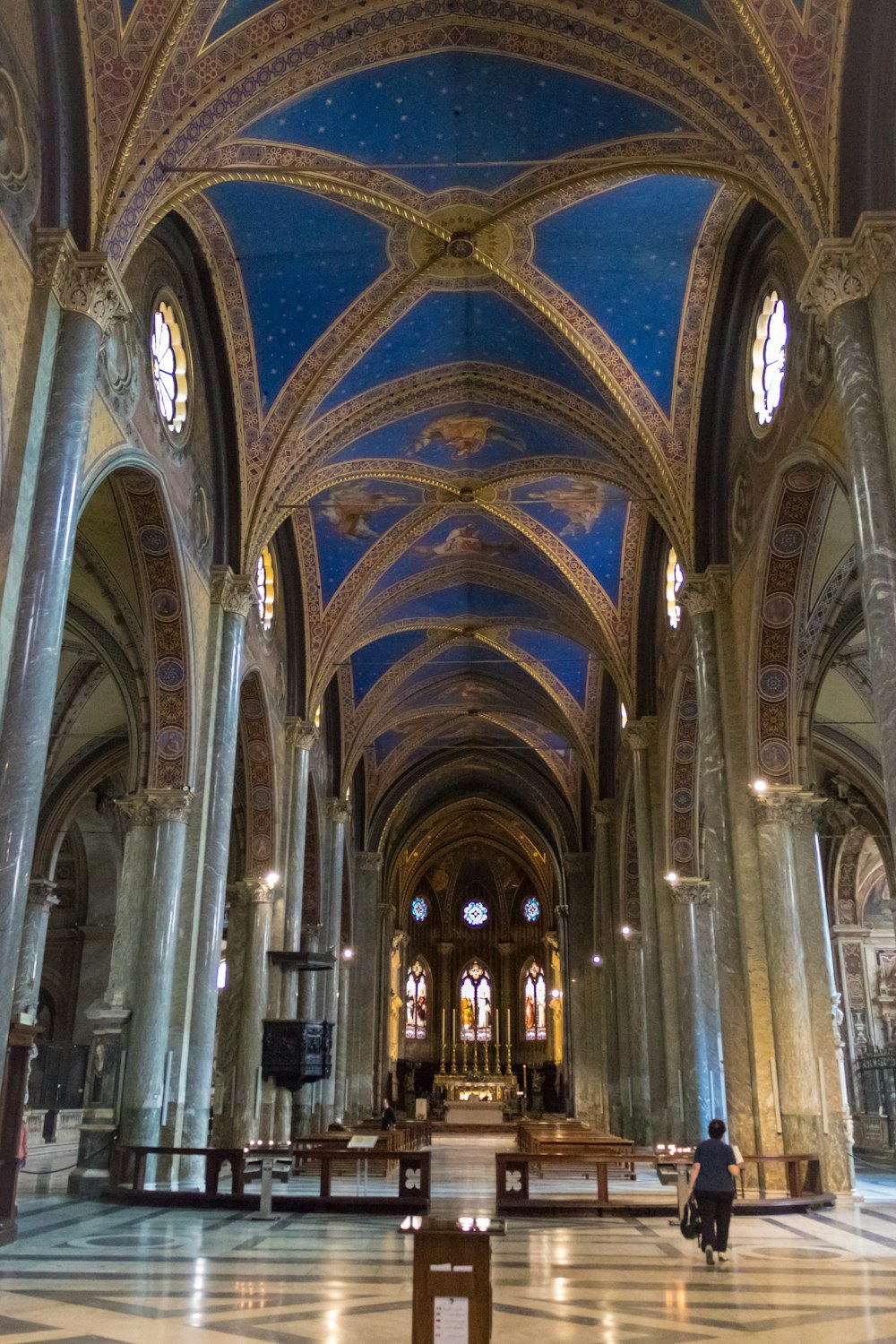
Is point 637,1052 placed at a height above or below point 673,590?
below

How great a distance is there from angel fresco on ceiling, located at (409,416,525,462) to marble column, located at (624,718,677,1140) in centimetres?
660

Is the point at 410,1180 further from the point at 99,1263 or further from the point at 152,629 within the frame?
the point at 152,629

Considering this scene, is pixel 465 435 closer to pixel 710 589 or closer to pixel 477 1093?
pixel 710 589

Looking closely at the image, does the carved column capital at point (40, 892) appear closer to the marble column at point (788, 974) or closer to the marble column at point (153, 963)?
the marble column at point (153, 963)

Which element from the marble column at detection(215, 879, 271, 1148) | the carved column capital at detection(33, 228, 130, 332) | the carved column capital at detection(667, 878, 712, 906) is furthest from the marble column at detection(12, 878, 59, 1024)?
the carved column capital at detection(33, 228, 130, 332)

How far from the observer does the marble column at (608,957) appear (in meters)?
29.4

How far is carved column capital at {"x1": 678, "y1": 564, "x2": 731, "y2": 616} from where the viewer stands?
1730 centimetres

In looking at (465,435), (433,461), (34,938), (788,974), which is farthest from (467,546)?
(34,938)

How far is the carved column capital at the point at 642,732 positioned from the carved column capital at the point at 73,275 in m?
14.7

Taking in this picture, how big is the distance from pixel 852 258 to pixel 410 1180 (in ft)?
38.2

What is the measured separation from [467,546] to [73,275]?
14.3 metres

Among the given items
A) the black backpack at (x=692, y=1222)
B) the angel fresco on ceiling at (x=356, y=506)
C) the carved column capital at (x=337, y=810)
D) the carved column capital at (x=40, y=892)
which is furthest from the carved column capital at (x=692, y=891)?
the carved column capital at (x=40, y=892)

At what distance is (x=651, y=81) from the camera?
12781 millimetres

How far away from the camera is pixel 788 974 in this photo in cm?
1486
